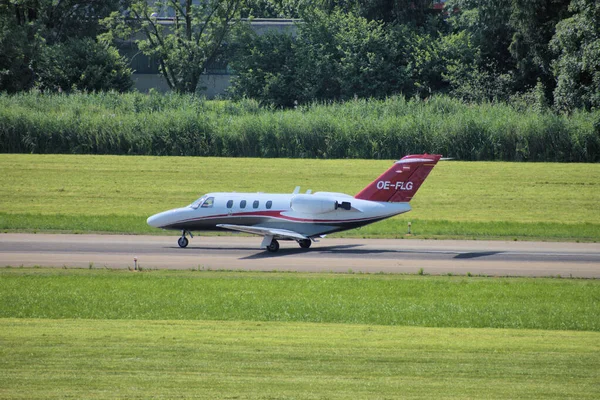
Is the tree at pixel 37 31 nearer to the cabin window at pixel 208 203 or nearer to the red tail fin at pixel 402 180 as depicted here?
the cabin window at pixel 208 203

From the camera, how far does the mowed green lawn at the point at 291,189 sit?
44.8 m

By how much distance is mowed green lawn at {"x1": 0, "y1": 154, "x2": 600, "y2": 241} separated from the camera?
147 feet

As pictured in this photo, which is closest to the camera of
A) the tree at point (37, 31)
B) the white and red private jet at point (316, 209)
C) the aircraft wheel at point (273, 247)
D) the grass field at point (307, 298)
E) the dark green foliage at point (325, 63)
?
the grass field at point (307, 298)

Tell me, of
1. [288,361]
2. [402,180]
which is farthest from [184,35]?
[288,361]

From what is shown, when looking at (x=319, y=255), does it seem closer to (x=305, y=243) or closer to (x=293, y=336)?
(x=305, y=243)

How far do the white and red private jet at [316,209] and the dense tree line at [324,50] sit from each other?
41706mm

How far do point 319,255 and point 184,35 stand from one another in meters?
60.9

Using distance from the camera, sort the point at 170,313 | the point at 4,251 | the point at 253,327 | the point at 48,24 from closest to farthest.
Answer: the point at 253,327
the point at 170,313
the point at 4,251
the point at 48,24

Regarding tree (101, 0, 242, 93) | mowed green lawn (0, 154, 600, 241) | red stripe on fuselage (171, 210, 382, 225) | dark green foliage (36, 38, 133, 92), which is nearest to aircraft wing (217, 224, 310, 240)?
red stripe on fuselage (171, 210, 382, 225)

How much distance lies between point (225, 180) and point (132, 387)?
141 ft

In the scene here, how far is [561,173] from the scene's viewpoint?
192ft

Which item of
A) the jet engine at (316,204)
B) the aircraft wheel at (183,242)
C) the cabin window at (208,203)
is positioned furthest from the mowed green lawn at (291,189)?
the jet engine at (316,204)

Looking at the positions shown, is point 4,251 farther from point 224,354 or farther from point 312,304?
point 224,354

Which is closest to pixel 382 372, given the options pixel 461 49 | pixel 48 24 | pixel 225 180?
pixel 225 180
